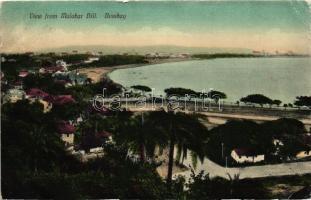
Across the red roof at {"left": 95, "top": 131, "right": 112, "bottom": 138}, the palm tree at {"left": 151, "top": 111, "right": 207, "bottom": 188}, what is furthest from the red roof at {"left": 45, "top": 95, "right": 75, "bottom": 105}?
the palm tree at {"left": 151, "top": 111, "right": 207, "bottom": 188}

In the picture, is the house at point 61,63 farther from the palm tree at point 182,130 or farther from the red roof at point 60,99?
the palm tree at point 182,130

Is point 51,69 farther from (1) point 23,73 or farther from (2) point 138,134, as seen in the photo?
(2) point 138,134

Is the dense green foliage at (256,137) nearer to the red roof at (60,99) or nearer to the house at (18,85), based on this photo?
the red roof at (60,99)

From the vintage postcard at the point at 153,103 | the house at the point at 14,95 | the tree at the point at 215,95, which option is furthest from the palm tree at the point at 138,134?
the house at the point at 14,95

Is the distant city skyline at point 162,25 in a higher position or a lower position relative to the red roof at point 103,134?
higher

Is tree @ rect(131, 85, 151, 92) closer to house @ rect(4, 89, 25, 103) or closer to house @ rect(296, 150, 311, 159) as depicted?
house @ rect(4, 89, 25, 103)

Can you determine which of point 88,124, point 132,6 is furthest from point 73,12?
point 88,124

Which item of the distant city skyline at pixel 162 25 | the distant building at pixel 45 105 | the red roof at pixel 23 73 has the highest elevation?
the distant city skyline at pixel 162 25

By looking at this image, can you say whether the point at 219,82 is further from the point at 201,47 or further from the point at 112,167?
the point at 112,167
